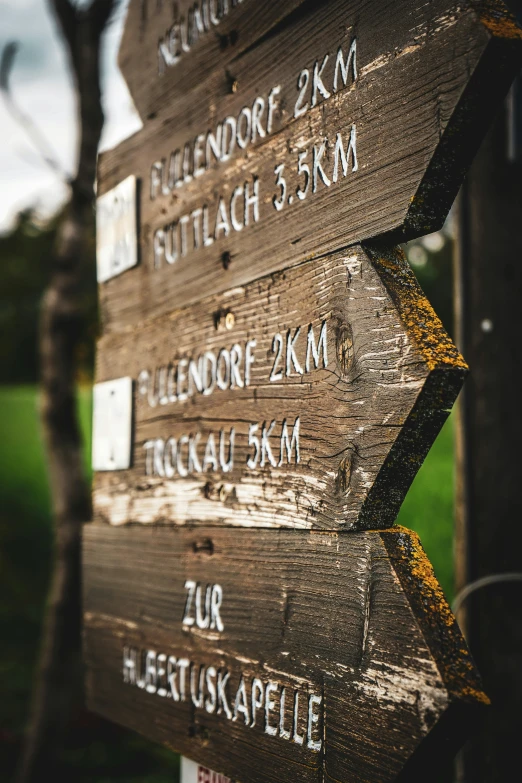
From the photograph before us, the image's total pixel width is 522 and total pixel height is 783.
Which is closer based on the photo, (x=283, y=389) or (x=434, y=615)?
(x=434, y=615)

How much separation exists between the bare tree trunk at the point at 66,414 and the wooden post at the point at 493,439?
1842 mm

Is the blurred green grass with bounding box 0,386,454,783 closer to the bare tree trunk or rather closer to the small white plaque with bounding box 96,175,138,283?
the bare tree trunk

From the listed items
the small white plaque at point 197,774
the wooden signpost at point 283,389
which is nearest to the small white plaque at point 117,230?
the wooden signpost at point 283,389

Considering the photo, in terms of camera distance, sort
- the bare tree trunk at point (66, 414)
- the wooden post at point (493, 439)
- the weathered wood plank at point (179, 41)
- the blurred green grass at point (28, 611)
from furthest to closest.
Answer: the blurred green grass at point (28, 611), the bare tree trunk at point (66, 414), the wooden post at point (493, 439), the weathered wood plank at point (179, 41)

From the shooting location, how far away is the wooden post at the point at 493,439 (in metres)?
2.06

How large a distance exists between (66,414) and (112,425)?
1682 mm

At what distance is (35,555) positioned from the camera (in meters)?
6.78

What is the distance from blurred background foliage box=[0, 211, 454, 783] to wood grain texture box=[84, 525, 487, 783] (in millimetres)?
1497

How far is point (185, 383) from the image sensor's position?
5.07ft

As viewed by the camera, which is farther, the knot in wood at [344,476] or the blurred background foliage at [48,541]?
the blurred background foliage at [48,541]

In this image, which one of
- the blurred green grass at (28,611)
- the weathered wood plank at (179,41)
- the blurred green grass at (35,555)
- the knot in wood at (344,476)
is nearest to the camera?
the knot in wood at (344,476)

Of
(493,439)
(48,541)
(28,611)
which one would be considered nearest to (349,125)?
(493,439)

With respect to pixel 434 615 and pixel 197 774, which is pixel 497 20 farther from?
pixel 197 774

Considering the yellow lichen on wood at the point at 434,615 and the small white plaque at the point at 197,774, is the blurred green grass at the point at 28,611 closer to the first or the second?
the small white plaque at the point at 197,774
